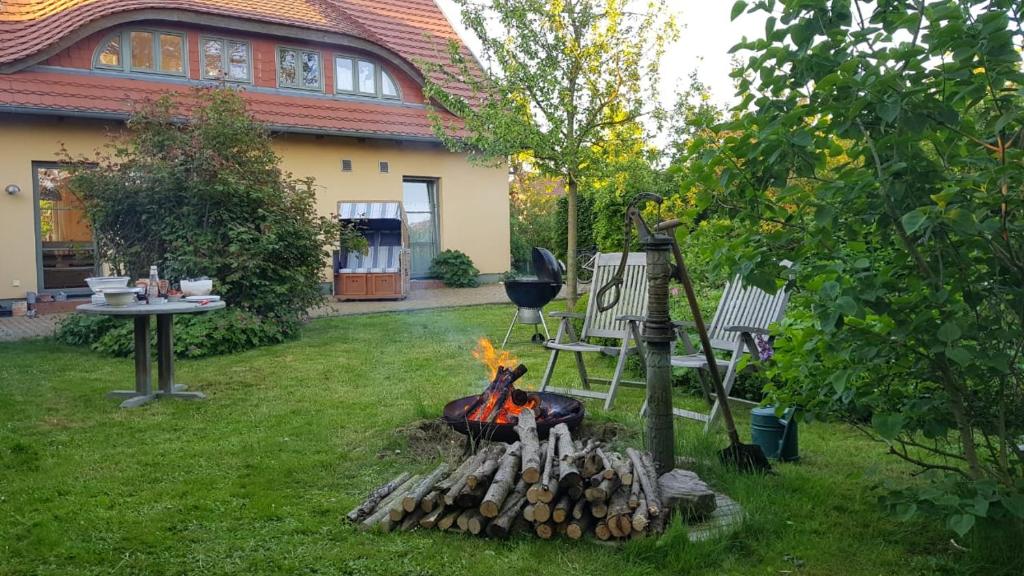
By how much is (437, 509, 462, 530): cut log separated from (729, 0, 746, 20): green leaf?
2.17 meters

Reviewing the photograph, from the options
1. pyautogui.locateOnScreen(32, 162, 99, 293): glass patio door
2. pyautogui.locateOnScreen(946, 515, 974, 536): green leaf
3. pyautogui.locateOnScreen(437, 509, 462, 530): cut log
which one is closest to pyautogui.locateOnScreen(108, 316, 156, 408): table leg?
pyautogui.locateOnScreen(437, 509, 462, 530): cut log

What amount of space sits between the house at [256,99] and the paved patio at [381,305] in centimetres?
110

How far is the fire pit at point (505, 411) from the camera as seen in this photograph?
423 cm

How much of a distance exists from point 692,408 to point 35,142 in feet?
37.3

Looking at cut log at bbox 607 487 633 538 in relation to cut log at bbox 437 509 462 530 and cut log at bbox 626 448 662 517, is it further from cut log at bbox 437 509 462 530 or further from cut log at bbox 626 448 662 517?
cut log at bbox 437 509 462 530

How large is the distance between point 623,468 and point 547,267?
17.1ft

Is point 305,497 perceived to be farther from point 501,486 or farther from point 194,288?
point 194,288

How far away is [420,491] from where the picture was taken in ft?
10.8

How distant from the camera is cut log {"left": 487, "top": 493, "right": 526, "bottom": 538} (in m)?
3.09

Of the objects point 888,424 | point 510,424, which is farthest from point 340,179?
point 888,424

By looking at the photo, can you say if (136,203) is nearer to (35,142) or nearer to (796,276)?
(35,142)

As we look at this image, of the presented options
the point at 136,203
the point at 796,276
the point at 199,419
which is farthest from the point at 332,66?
the point at 796,276

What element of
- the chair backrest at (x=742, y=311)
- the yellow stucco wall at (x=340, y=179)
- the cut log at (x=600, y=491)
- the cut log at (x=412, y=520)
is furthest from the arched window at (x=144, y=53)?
the cut log at (x=600, y=491)

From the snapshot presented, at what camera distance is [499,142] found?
8.86m
